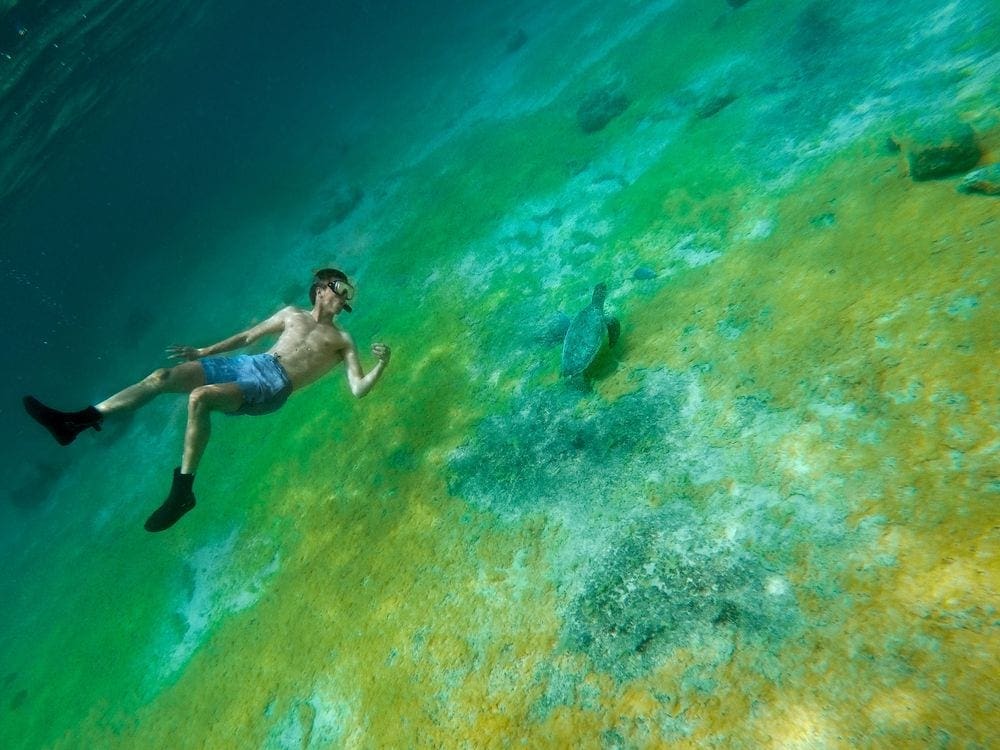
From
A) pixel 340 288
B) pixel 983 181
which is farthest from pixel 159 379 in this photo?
pixel 983 181

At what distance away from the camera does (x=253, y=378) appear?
4965 mm

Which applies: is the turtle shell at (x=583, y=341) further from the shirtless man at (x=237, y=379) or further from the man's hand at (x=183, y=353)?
the man's hand at (x=183, y=353)

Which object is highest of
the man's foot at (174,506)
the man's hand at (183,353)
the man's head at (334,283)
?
the man's hand at (183,353)

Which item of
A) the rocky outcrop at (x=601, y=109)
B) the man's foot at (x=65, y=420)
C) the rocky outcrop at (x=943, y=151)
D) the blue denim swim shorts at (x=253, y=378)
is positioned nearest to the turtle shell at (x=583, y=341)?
the blue denim swim shorts at (x=253, y=378)

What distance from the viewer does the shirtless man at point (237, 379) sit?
170 inches

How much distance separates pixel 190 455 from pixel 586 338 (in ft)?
14.3

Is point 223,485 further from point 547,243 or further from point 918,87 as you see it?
point 918,87

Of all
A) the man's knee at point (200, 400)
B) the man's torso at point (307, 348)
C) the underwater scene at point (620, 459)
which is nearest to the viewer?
the underwater scene at point (620, 459)

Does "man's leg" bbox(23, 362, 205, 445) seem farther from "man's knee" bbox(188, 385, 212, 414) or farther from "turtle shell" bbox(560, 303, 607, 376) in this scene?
"turtle shell" bbox(560, 303, 607, 376)

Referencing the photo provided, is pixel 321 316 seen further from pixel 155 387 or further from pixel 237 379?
pixel 155 387

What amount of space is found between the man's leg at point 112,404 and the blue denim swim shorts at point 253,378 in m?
0.17

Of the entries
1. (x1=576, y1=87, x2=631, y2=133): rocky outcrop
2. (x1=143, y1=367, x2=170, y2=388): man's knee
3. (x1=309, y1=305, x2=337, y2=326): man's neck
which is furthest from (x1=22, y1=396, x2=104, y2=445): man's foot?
(x1=576, y1=87, x2=631, y2=133): rocky outcrop

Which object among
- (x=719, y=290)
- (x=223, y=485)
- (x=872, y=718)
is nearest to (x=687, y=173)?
(x=719, y=290)

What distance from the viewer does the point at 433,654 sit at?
3.99 m
